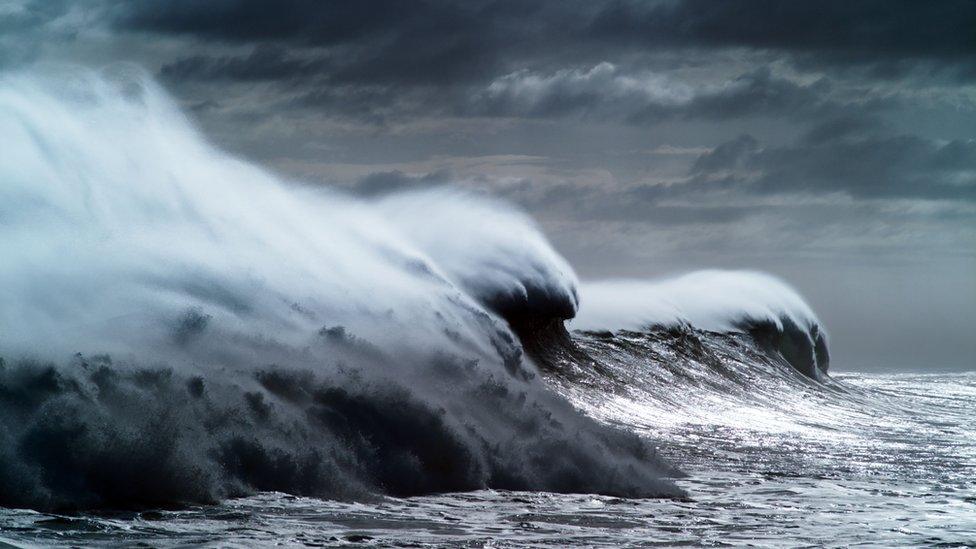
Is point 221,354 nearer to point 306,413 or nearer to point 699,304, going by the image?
point 306,413

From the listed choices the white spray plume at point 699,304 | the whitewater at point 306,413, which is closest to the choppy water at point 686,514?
the whitewater at point 306,413

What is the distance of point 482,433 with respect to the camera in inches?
420

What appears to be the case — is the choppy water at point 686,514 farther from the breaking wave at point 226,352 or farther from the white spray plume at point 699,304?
the white spray plume at point 699,304

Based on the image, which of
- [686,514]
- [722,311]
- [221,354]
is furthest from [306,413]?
[722,311]

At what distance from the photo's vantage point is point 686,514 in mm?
9117

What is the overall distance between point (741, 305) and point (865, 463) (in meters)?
17.6

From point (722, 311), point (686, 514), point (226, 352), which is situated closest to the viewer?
point (686, 514)

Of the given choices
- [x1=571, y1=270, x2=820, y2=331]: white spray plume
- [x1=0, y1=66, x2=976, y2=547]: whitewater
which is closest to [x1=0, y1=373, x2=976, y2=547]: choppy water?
[x1=0, y1=66, x2=976, y2=547]: whitewater

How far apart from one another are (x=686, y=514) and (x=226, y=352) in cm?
396

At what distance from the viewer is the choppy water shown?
24.1ft

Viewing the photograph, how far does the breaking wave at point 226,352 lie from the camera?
8362 millimetres

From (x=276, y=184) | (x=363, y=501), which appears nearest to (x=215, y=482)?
(x=363, y=501)

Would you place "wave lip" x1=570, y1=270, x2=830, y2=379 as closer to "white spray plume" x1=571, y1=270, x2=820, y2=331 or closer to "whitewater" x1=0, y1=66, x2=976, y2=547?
"white spray plume" x1=571, y1=270, x2=820, y2=331

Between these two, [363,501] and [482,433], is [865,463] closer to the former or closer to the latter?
[482,433]
